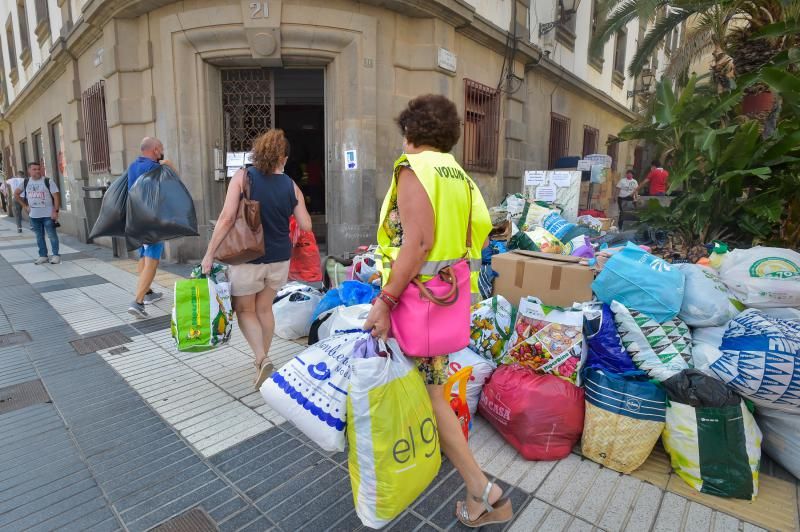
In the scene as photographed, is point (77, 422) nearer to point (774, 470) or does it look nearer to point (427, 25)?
point (774, 470)

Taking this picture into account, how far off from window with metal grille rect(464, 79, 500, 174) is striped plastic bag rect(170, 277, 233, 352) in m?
6.41

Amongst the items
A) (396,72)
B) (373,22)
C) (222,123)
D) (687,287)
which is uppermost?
(373,22)

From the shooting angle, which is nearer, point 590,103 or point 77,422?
point 77,422

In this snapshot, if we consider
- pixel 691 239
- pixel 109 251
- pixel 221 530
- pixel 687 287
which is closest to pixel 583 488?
pixel 687 287

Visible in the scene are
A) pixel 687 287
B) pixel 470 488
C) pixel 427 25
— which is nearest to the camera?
pixel 470 488

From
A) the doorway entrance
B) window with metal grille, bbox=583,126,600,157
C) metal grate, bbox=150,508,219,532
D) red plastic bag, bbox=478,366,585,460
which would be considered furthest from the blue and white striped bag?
window with metal grille, bbox=583,126,600,157

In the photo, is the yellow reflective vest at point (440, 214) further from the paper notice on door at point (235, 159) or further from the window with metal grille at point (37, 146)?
the window with metal grille at point (37, 146)

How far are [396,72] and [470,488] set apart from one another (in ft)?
21.5

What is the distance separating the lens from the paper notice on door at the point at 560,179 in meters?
6.92

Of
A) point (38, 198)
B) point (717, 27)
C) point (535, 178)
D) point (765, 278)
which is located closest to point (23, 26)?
point (38, 198)

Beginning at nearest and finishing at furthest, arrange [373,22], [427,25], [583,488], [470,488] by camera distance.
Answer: [470,488]
[583,488]
[373,22]
[427,25]

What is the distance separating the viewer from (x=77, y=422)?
2.78 metres

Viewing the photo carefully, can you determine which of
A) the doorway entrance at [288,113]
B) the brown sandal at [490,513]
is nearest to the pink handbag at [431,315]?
the brown sandal at [490,513]

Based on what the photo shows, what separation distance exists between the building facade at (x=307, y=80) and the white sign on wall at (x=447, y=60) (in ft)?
0.10
